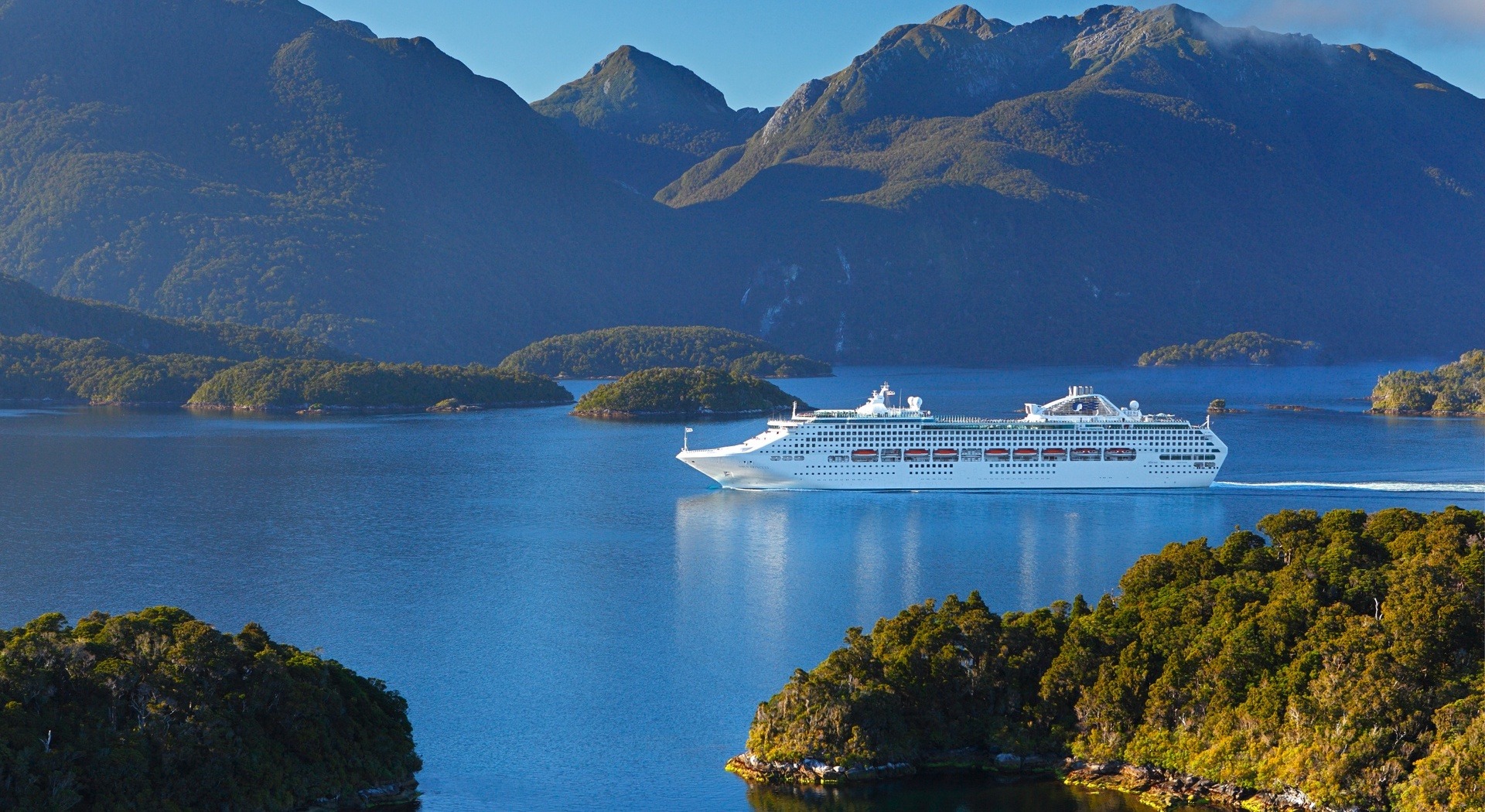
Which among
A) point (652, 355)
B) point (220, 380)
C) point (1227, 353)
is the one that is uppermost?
point (1227, 353)

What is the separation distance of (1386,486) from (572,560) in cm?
3279

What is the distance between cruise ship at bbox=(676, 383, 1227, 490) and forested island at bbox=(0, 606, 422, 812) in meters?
37.0

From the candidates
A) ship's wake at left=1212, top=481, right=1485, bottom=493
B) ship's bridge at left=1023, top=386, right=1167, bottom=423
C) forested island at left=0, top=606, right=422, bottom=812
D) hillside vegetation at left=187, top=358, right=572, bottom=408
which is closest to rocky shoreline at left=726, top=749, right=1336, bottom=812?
forested island at left=0, top=606, right=422, bottom=812

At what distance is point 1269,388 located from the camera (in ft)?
465

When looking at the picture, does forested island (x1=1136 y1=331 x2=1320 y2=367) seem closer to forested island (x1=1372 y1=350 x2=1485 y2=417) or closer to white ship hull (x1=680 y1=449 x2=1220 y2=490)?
forested island (x1=1372 y1=350 x2=1485 y2=417)

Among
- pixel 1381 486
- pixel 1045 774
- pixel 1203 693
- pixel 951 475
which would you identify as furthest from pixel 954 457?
pixel 1203 693

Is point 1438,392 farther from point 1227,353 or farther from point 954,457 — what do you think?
point 1227,353

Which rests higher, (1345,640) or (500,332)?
(500,332)

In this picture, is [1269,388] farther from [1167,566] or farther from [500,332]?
[1167,566]

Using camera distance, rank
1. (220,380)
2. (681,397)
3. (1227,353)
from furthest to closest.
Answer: (1227,353), (220,380), (681,397)

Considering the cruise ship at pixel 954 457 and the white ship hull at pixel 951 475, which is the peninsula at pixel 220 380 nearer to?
the white ship hull at pixel 951 475

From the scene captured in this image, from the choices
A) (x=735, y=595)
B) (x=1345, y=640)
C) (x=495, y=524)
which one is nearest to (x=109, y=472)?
(x=495, y=524)

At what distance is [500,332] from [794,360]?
53305 mm

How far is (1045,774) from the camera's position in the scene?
26.2m
